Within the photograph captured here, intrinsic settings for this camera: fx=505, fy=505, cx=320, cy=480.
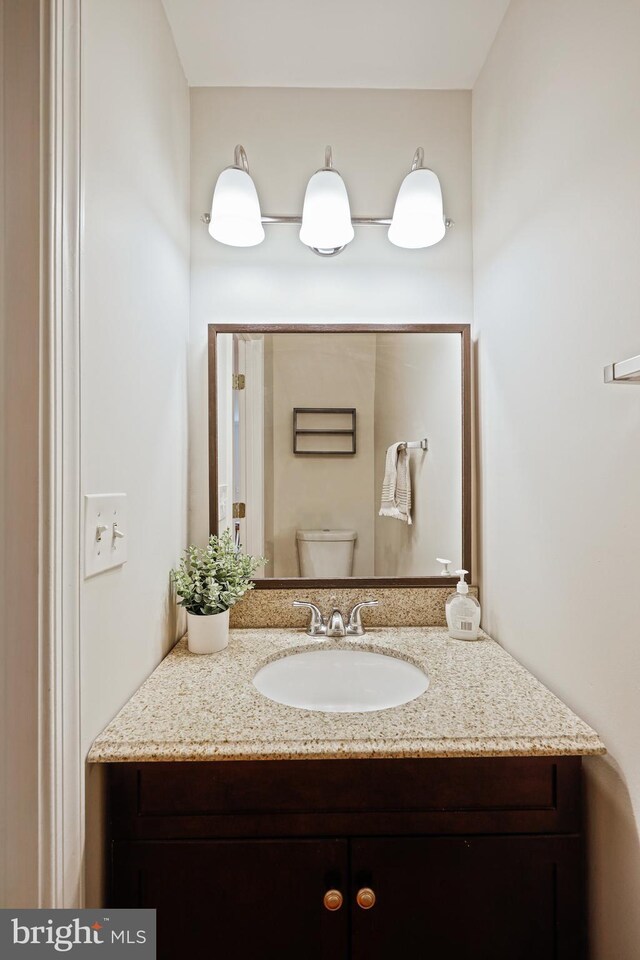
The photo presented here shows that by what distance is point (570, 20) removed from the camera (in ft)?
2.92

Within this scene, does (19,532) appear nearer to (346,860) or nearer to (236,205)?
(346,860)

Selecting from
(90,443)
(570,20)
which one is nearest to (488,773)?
(90,443)

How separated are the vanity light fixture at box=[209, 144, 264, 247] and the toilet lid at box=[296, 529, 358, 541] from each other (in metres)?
0.80

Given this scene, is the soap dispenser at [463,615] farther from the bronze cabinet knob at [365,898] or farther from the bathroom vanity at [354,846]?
the bronze cabinet knob at [365,898]

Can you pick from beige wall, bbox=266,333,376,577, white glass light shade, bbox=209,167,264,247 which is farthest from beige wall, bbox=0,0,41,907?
beige wall, bbox=266,333,376,577

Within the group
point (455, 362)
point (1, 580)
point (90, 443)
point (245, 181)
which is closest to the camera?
point (1, 580)

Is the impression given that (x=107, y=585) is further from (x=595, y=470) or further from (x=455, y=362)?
(x=455, y=362)

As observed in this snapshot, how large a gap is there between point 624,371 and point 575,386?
28 centimetres

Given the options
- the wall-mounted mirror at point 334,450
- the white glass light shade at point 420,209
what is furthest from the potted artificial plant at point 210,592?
the white glass light shade at point 420,209

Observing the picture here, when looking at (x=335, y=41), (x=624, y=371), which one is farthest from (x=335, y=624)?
(x=335, y=41)

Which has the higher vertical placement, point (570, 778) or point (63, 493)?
point (63, 493)

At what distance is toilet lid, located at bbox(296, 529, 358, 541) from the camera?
1361 millimetres

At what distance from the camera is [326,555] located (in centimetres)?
137

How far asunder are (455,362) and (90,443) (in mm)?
982
